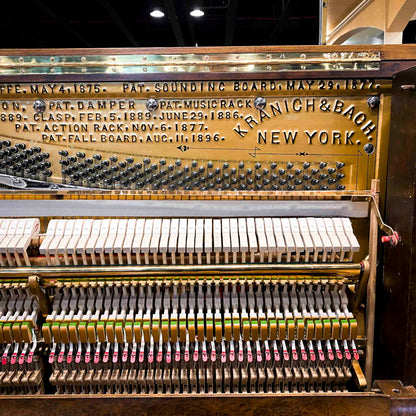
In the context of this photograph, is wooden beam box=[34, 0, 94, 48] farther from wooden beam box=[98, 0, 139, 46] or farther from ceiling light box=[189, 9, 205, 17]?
ceiling light box=[189, 9, 205, 17]

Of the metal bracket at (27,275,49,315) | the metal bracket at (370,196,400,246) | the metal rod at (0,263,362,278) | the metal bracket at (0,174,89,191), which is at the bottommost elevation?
the metal bracket at (27,275,49,315)

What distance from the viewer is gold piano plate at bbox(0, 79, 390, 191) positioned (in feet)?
6.57

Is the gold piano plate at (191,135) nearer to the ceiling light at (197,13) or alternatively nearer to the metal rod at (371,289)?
the metal rod at (371,289)

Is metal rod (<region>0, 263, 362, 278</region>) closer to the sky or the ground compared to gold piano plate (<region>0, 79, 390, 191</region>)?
closer to the ground

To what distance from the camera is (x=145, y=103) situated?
2031 mm

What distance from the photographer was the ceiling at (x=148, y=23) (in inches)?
166

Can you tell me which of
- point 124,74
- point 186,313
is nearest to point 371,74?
point 124,74

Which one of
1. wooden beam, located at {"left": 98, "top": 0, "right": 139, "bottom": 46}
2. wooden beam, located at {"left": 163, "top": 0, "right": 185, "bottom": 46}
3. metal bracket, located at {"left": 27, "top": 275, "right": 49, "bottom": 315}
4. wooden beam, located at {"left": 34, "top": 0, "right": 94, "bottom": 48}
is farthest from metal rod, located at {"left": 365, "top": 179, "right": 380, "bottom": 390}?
wooden beam, located at {"left": 34, "top": 0, "right": 94, "bottom": 48}

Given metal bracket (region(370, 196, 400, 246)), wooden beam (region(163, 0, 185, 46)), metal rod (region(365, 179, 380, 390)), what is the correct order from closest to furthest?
metal bracket (region(370, 196, 400, 246))
metal rod (region(365, 179, 380, 390))
wooden beam (region(163, 0, 185, 46))

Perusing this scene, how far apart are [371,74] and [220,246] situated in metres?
1.32

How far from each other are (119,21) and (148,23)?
0.76 metres

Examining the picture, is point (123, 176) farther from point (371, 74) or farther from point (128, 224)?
point (371, 74)

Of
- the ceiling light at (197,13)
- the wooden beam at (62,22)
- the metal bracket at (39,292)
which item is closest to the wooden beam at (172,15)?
the ceiling light at (197,13)

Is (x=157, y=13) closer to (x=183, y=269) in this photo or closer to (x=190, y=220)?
(x=190, y=220)
